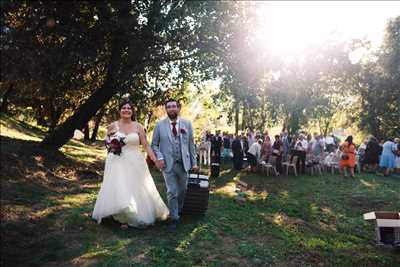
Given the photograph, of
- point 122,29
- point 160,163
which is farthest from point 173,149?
point 122,29

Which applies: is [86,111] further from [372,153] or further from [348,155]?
[372,153]

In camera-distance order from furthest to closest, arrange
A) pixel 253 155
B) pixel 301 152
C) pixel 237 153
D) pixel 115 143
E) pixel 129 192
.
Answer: pixel 237 153
pixel 301 152
pixel 253 155
pixel 115 143
pixel 129 192

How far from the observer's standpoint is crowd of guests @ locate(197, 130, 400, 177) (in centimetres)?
1783

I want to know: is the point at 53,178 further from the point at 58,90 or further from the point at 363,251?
the point at 363,251

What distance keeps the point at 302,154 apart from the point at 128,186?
12852 millimetres

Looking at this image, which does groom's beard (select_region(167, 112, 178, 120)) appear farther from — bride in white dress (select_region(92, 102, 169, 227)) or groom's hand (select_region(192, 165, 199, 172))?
groom's hand (select_region(192, 165, 199, 172))

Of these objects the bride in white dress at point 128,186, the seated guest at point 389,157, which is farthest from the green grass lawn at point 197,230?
the seated guest at point 389,157

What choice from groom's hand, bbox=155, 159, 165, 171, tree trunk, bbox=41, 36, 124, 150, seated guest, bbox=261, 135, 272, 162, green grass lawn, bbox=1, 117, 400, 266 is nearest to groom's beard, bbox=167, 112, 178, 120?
groom's hand, bbox=155, 159, 165, 171

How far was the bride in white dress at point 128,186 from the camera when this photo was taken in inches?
266

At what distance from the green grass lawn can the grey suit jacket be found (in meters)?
1.21

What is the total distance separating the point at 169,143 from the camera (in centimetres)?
707

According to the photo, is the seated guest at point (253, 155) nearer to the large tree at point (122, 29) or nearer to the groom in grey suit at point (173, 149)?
the large tree at point (122, 29)

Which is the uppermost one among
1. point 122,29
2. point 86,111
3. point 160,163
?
point 122,29

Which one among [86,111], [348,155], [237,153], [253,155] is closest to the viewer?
[86,111]
